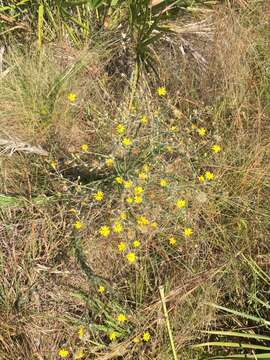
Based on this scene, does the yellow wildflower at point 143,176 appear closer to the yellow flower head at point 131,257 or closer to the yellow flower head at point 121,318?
the yellow flower head at point 131,257

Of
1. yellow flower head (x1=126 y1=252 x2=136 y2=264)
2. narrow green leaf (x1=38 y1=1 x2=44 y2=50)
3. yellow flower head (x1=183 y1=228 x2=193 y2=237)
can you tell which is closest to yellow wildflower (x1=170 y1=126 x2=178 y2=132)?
yellow flower head (x1=183 y1=228 x2=193 y2=237)

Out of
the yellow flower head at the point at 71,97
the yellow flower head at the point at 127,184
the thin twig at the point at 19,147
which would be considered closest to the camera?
the yellow flower head at the point at 127,184

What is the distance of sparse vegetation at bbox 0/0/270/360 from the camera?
168cm

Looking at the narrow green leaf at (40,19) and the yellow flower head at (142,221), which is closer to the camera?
the yellow flower head at (142,221)

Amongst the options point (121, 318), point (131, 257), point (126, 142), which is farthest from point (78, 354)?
point (126, 142)

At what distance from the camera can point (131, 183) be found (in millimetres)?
1609

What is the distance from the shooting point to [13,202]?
1.79m

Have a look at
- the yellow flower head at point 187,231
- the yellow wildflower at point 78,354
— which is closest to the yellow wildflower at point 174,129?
the yellow flower head at point 187,231

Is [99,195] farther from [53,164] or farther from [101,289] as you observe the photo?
[101,289]

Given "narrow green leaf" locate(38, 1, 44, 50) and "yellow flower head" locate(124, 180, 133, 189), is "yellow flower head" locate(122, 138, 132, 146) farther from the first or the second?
"narrow green leaf" locate(38, 1, 44, 50)

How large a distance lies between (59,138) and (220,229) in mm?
808

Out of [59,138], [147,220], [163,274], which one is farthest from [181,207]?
[59,138]

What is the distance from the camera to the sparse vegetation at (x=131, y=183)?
168cm

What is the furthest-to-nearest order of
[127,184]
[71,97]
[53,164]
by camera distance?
[71,97], [53,164], [127,184]
